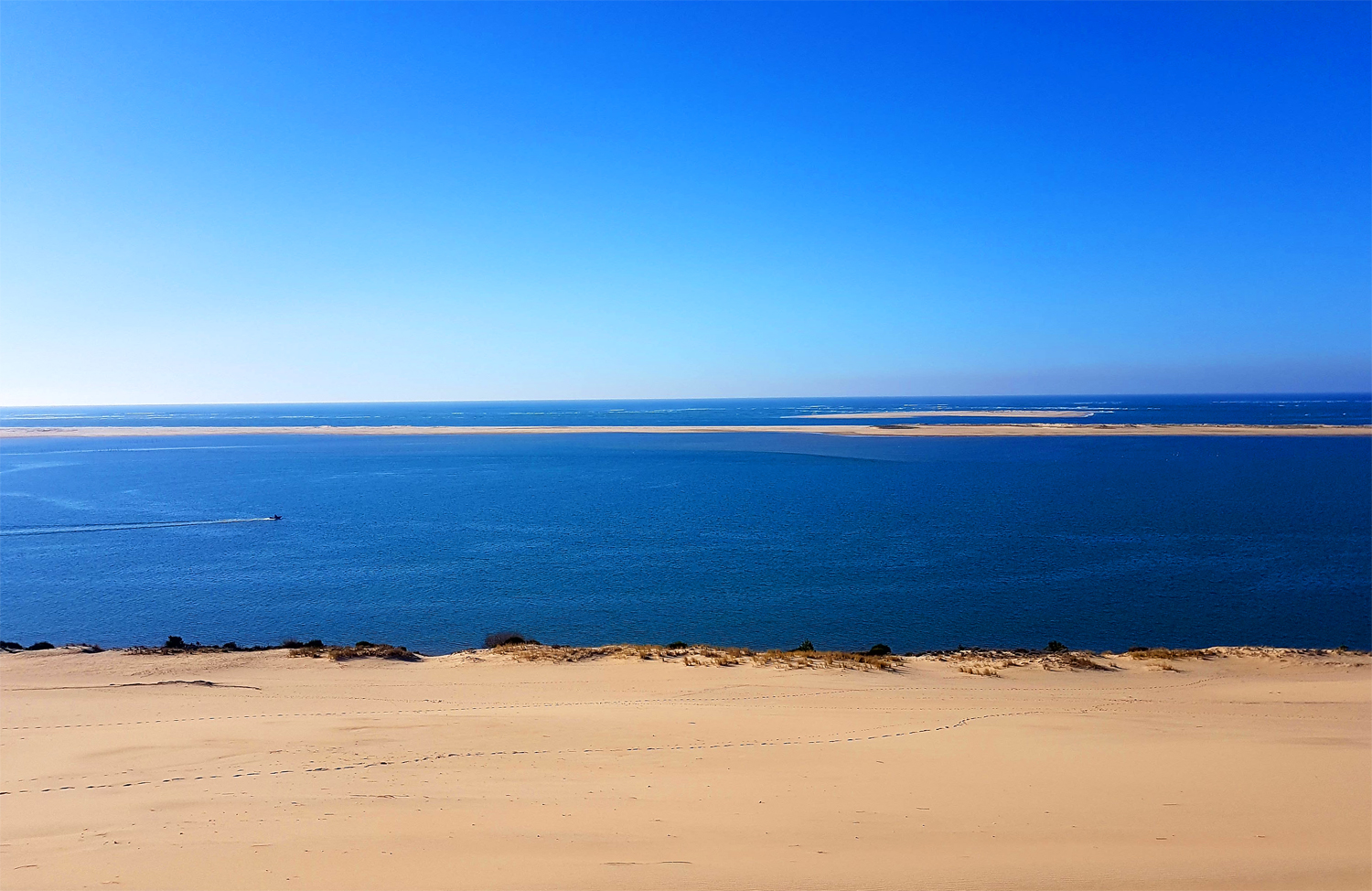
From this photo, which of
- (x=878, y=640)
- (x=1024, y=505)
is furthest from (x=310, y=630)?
(x=1024, y=505)

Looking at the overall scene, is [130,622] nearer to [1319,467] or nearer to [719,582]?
[719,582]

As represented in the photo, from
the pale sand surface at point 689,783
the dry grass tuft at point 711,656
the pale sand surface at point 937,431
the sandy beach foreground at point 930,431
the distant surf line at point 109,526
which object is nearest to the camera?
the pale sand surface at point 689,783

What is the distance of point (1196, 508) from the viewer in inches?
1636

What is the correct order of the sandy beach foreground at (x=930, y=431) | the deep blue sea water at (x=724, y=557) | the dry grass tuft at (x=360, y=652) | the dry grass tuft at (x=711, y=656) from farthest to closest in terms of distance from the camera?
the sandy beach foreground at (x=930, y=431) < the deep blue sea water at (x=724, y=557) < the dry grass tuft at (x=360, y=652) < the dry grass tuft at (x=711, y=656)

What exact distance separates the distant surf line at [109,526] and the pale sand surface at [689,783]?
2949 centimetres

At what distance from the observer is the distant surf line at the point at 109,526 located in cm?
3991

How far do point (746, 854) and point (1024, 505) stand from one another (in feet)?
137

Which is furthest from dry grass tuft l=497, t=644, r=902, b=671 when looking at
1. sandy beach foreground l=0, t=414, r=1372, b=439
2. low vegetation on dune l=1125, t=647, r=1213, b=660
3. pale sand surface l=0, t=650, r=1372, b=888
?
sandy beach foreground l=0, t=414, r=1372, b=439

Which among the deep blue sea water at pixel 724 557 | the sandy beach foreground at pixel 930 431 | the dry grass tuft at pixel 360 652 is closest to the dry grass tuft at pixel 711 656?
the deep blue sea water at pixel 724 557

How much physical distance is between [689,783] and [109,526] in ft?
157

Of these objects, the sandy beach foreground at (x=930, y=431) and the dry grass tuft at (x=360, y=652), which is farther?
the sandy beach foreground at (x=930, y=431)

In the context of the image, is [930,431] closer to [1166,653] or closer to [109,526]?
[1166,653]

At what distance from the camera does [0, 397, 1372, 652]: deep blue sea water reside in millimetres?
22859

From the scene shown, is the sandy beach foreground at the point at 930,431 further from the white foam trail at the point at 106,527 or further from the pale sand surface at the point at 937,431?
the white foam trail at the point at 106,527
